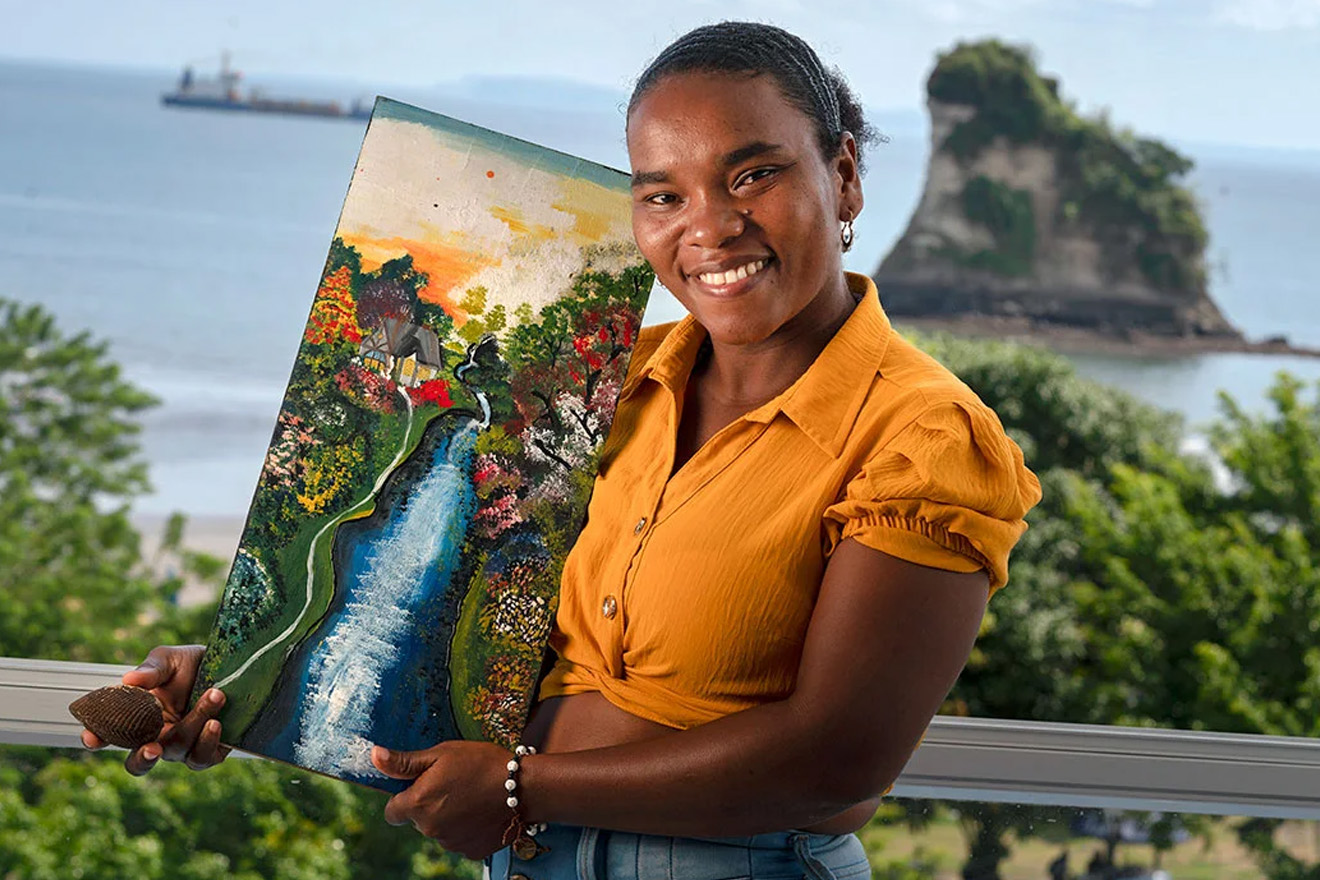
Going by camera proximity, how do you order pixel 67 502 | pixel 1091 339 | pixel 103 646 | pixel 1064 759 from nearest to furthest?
pixel 1064 759 → pixel 103 646 → pixel 67 502 → pixel 1091 339

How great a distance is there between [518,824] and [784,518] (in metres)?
0.35

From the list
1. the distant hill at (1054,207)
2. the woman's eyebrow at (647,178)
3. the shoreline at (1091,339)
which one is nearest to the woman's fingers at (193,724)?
the woman's eyebrow at (647,178)

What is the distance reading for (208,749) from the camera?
1.44 meters

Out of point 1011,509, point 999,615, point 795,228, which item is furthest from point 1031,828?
point 999,615

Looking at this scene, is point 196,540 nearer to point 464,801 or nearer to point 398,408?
point 398,408

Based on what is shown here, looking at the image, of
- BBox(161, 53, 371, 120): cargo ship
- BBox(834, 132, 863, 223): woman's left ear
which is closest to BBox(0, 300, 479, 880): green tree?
BBox(834, 132, 863, 223): woman's left ear

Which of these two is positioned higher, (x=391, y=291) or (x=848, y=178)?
(x=848, y=178)

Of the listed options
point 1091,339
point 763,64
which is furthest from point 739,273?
point 1091,339

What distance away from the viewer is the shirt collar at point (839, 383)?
1.23 metres

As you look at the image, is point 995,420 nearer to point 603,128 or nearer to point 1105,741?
point 1105,741

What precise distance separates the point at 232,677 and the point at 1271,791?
125 cm

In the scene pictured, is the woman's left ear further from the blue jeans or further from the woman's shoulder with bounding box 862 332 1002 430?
the blue jeans

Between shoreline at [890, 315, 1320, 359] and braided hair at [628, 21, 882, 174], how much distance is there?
15.6 meters

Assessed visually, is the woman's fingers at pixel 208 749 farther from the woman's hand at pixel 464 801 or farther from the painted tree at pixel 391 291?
the painted tree at pixel 391 291
